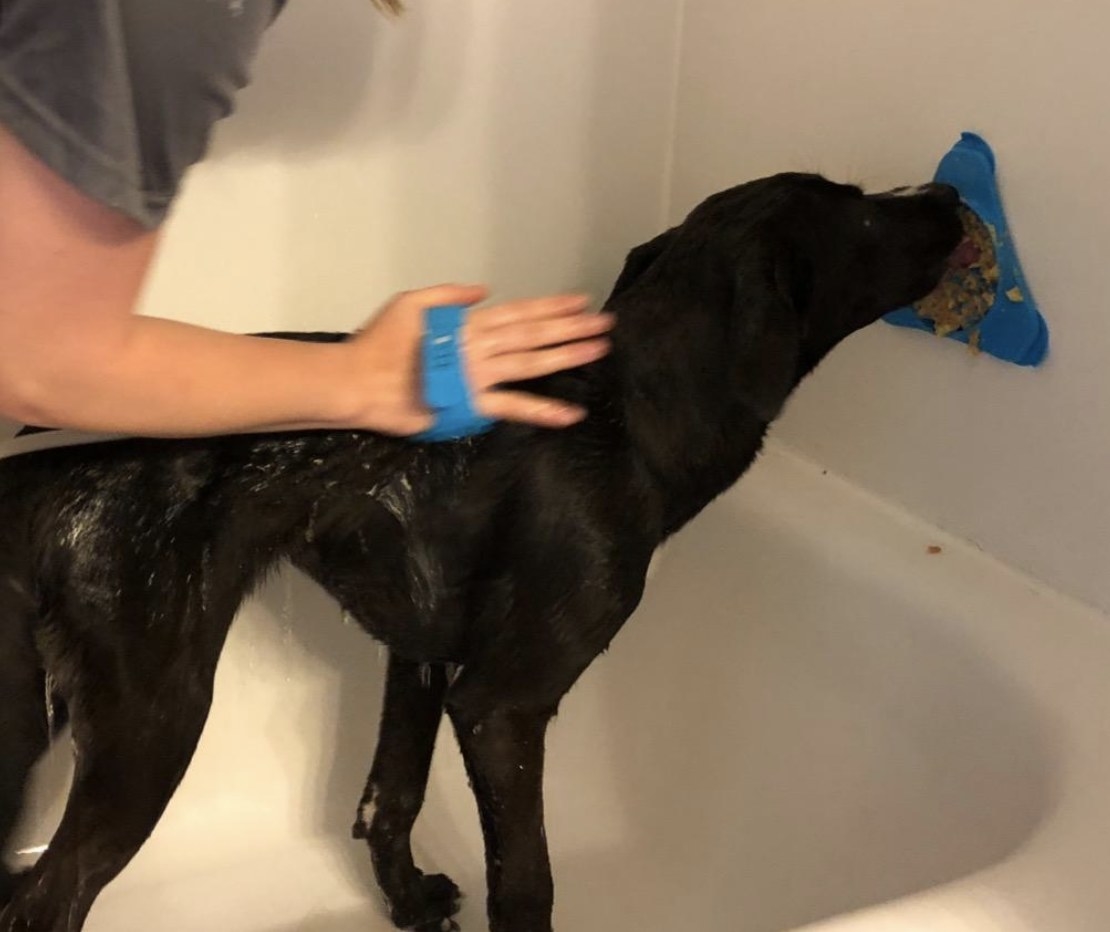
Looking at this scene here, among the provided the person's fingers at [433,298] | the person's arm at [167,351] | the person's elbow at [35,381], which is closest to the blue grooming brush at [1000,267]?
the person's arm at [167,351]

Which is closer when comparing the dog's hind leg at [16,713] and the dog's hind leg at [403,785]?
the dog's hind leg at [16,713]

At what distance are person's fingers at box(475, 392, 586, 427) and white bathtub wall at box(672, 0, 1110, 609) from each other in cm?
46

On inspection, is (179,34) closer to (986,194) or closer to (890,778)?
(986,194)

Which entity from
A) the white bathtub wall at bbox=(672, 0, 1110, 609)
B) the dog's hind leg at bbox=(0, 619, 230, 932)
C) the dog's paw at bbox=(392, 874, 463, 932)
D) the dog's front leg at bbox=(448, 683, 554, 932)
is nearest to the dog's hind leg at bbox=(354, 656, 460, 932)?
the dog's paw at bbox=(392, 874, 463, 932)

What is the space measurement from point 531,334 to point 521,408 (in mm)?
62

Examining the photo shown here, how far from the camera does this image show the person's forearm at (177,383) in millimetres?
628

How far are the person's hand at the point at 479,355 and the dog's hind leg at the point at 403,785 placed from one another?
1.20 ft

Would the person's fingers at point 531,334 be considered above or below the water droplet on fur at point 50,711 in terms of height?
above

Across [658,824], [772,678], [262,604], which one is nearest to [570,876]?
[658,824]

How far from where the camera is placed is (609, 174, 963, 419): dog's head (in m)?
0.97

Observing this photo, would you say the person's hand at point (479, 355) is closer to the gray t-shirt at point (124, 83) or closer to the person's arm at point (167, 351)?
the person's arm at point (167, 351)

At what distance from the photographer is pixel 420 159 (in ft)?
4.10

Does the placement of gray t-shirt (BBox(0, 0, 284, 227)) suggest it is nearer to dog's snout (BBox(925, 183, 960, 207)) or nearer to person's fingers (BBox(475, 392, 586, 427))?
person's fingers (BBox(475, 392, 586, 427))

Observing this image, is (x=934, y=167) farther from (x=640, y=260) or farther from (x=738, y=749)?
(x=738, y=749)
